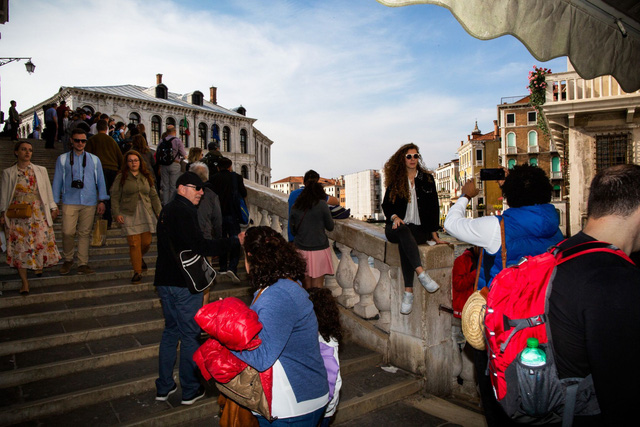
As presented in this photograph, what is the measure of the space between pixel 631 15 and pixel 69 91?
1814 inches

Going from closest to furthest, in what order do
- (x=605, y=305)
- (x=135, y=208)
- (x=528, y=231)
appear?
(x=605, y=305), (x=528, y=231), (x=135, y=208)

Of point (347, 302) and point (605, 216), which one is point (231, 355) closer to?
point (605, 216)

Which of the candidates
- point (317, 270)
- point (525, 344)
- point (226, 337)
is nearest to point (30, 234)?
point (317, 270)

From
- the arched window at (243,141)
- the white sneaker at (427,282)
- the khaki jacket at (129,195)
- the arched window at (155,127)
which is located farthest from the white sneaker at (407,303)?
the arched window at (243,141)

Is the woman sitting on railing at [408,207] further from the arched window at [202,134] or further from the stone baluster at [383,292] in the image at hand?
the arched window at [202,134]

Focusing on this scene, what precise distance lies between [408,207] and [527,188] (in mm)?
1696

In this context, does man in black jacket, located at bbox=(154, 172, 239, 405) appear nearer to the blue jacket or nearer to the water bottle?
the blue jacket

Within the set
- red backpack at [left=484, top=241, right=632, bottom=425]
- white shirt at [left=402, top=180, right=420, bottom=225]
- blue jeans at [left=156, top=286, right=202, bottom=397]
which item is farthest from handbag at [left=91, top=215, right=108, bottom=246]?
red backpack at [left=484, top=241, right=632, bottom=425]

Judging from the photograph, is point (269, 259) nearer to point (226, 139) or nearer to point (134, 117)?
point (134, 117)

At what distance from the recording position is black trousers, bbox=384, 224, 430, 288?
4125 millimetres

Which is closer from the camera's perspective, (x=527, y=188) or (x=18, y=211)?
(x=527, y=188)

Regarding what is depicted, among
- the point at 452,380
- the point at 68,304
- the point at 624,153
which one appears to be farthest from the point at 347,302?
the point at 624,153

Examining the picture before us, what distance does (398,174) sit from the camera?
4.47 metres

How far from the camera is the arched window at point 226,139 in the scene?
5247cm
